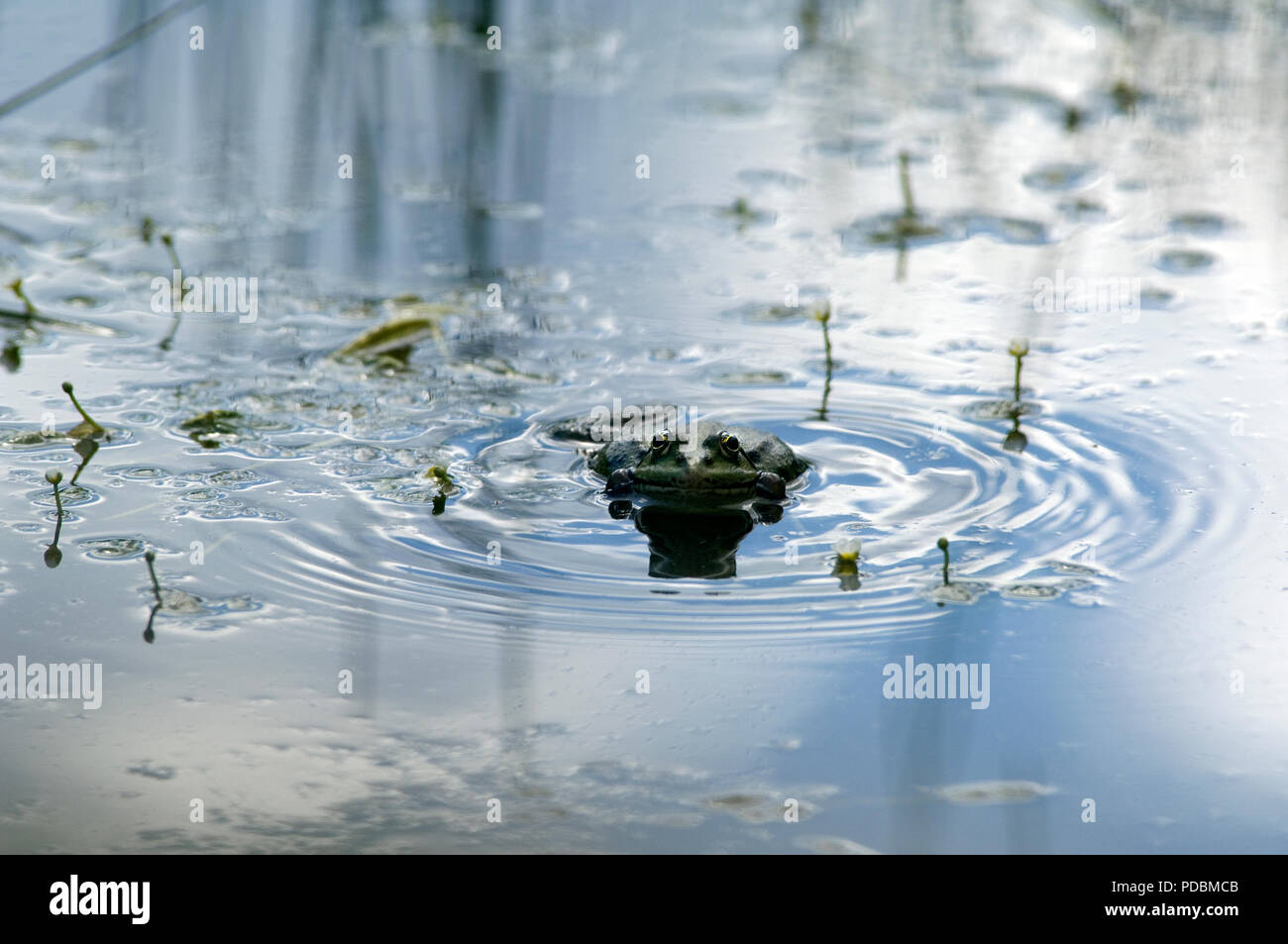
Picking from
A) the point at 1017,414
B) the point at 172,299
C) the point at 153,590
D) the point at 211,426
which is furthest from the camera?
the point at 172,299

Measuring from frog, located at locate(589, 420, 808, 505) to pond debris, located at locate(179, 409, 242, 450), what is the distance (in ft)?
4.42

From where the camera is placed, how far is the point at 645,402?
5617mm

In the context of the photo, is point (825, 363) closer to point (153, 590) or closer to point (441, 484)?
point (441, 484)

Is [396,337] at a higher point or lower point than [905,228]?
lower

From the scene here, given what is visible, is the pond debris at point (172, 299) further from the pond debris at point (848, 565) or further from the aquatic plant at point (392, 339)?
the pond debris at point (848, 565)

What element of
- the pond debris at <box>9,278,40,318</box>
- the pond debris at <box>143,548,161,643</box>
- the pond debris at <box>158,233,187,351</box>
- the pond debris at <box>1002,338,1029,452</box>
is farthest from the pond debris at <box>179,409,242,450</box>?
the pond debris at <box>1002,338,1029,452</box>

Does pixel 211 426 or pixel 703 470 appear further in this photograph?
pixel 211 426

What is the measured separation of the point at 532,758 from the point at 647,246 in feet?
13.1

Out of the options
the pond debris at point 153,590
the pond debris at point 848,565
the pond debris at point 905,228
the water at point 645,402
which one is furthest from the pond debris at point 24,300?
the pond debris at point 905,228

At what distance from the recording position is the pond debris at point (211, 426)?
16.9 feet

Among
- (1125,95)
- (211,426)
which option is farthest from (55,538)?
(1125,95)

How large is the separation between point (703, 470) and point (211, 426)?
174 cm

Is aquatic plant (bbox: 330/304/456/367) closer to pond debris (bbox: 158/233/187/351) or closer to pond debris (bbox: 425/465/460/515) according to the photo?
pond debris (bbox: 158/233/187/351)
